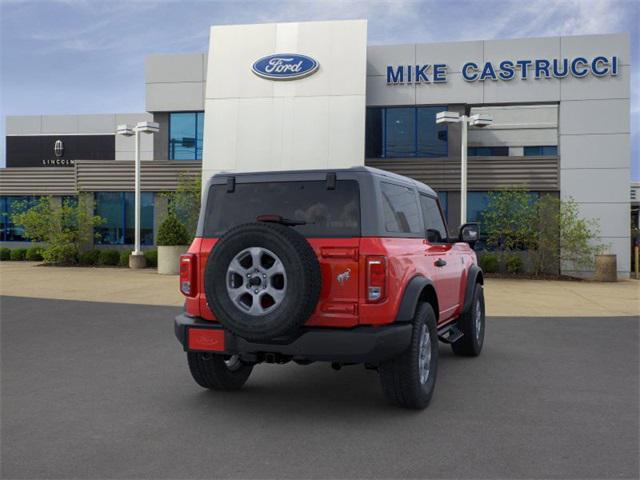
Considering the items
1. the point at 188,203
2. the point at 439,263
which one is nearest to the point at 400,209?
the point at 439,263

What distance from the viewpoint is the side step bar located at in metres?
6.28

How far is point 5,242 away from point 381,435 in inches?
1158

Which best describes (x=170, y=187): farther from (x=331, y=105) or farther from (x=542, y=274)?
(x=542, y=274)

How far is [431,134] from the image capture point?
23.9 metres

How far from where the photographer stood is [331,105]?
22297 mm

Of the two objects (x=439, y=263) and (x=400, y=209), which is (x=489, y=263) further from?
(x=400, y=209)

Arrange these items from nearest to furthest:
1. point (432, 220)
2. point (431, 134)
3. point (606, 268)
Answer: point (432, 220)
point (606, 268)
point (431, 134)

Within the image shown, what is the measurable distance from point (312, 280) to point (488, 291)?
12210 mm

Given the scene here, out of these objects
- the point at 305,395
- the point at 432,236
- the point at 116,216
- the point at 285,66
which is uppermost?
the point at 285,66

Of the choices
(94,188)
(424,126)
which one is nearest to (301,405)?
(424,126)

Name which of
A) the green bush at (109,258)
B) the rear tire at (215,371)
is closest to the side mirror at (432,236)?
the rear tire at (215,371)

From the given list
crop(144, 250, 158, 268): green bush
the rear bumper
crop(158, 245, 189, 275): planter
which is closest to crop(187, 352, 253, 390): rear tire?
the rear bumper

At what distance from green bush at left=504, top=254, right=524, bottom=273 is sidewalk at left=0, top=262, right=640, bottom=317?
142 centimetres

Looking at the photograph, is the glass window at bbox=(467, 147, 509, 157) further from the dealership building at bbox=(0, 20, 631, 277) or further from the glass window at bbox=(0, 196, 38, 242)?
the glass window at bbox=(0, 196, 38, 242)
